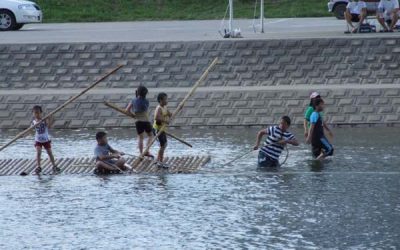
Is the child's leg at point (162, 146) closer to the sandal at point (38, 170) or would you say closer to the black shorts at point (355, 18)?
the sandal at point (38, 170)

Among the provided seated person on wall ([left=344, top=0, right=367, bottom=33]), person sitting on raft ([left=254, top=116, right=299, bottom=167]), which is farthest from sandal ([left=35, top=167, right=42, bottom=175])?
seated person on wall ([left=344, top=0, right=367, bottom=33])

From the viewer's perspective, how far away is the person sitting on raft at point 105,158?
1906 cm

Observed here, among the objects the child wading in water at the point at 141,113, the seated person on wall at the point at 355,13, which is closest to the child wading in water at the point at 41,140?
the child wading in water at the point at 141,113

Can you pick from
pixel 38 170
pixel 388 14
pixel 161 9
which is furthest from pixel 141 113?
pixel 161 9

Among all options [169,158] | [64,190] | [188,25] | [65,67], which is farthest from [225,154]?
[188,25]

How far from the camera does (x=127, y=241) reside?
14.0 metres

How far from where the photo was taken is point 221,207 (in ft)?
52.7

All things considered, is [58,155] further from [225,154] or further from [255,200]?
[255,200]

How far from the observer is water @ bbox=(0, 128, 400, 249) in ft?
46.2

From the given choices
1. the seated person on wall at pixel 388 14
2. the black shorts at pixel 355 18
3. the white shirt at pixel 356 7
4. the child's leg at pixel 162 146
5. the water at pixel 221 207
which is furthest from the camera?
the black shorts at pixel 355 18

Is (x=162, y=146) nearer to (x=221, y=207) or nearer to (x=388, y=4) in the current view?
(x=221, y=207)

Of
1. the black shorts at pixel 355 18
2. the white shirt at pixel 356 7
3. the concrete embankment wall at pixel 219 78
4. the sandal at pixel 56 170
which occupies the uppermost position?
the white shirt at pixel 356 7

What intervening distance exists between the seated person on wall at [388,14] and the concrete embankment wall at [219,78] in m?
2.69

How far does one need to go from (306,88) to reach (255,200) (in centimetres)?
1026
